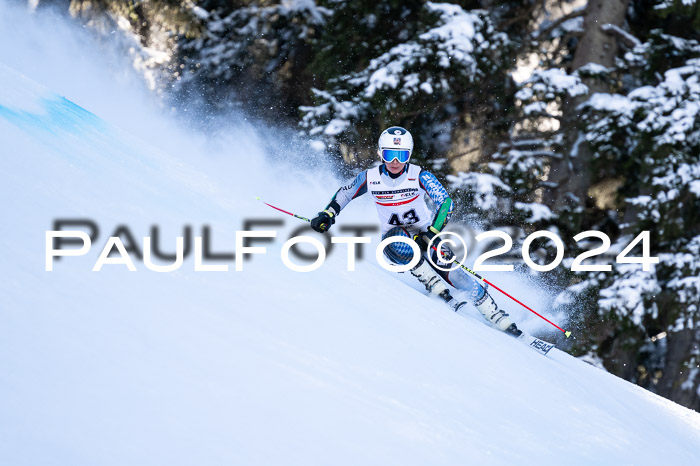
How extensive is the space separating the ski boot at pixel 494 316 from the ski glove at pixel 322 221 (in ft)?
4.94

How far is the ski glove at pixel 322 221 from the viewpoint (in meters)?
5.90

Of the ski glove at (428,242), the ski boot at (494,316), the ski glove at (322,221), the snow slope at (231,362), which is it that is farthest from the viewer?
the ski boot at (494,316)

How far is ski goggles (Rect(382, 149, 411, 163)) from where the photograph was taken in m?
5.80

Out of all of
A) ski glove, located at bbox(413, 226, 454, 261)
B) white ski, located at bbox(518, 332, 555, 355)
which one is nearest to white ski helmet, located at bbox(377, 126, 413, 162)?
ski glove, located at bbox(413, 226, 454, 261)

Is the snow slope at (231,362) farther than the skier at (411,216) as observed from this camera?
No

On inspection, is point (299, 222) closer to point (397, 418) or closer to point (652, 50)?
point (397, 418)

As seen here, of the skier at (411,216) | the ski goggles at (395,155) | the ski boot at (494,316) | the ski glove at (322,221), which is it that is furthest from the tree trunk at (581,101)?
the ski glove at (322,221)

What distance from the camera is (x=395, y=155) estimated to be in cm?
582

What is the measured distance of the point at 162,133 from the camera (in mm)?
12711

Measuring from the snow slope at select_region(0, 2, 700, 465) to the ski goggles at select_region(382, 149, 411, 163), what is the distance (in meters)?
0.96

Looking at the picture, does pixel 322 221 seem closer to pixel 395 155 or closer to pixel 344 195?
pixel 344 195

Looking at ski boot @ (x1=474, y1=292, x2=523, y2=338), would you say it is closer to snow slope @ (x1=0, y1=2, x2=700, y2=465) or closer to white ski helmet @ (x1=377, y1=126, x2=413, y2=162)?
snow slope @ (x1=0, y1=2, x2=700, y2=465)

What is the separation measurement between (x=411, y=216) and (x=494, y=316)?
3.83 feet

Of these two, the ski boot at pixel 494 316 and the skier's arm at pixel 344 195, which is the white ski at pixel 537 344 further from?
the skier's arm at pixel 344 195
